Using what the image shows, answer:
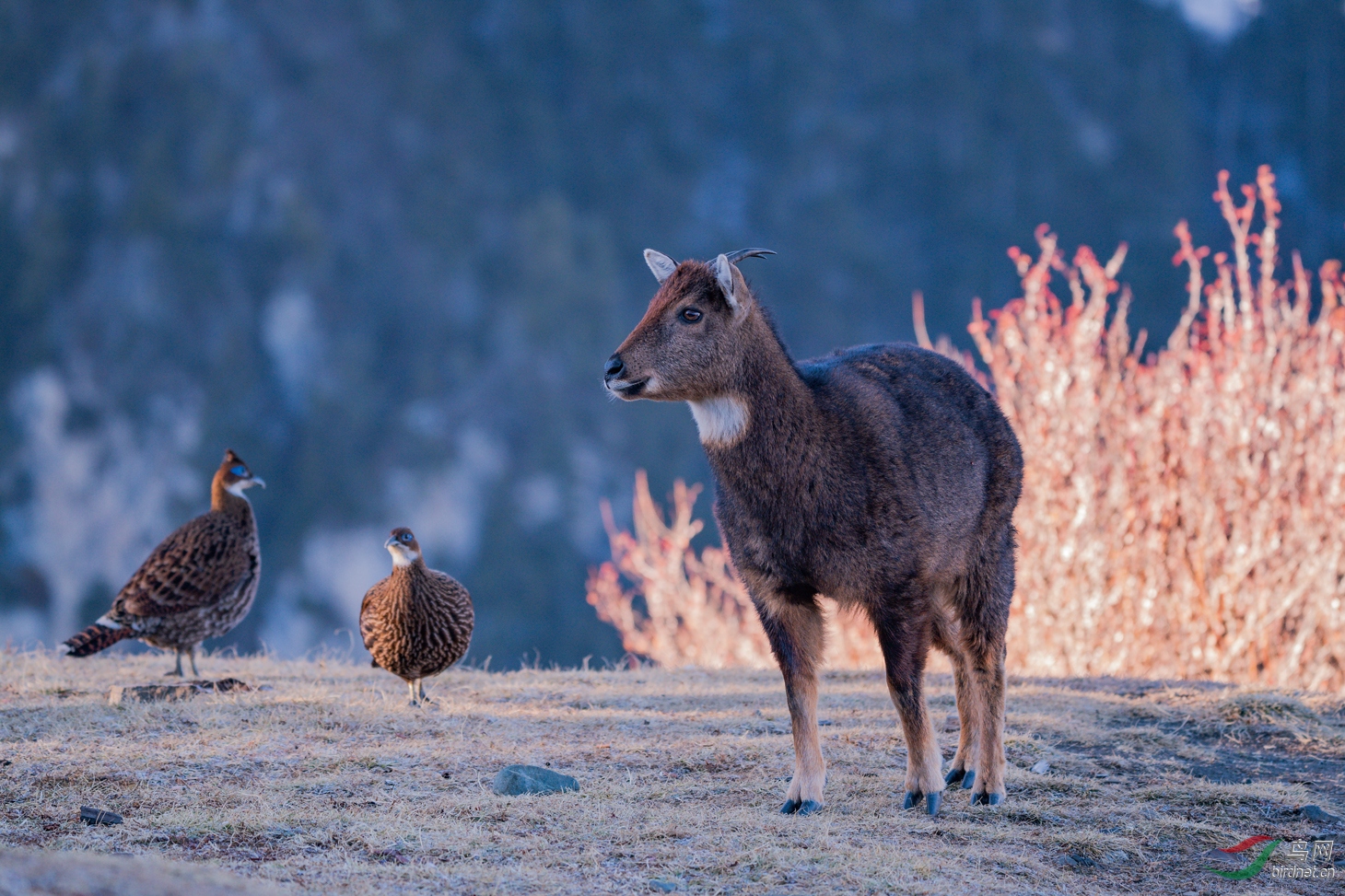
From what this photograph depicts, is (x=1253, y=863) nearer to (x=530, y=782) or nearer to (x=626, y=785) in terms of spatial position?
(x=626, y=785)

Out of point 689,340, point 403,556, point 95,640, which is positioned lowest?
point 95,640

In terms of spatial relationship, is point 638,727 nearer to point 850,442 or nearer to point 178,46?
point 850,442

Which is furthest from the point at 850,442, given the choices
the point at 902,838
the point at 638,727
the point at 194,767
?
the point at 194,767

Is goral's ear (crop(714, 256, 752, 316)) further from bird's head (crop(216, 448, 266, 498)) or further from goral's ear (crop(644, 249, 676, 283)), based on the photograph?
bird's head (crop(216, 448, 266, 498))

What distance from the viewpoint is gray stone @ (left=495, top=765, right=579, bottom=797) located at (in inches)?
247

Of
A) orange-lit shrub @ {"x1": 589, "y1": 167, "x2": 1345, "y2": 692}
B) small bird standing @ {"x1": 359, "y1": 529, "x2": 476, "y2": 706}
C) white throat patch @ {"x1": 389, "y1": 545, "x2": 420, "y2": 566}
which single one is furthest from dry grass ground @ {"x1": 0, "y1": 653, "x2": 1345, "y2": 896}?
orange-lit shrub @ {"x1": 589, "y1": 167, "x2": 1345, "y2": 692}

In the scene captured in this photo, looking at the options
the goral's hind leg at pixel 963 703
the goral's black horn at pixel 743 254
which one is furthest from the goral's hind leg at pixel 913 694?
the goral's black horn at pixel 743 254

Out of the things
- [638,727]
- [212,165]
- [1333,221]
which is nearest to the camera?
[638,727]

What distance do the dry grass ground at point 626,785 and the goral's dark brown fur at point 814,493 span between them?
0.55 metres

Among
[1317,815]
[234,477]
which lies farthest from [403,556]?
[1317,815]

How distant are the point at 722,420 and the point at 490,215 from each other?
63.8 metres

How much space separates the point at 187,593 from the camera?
863cm

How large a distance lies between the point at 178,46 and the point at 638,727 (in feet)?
214

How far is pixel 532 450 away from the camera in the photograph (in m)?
57.7
